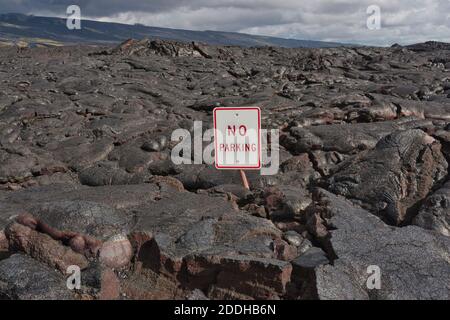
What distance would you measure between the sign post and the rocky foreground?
657mm

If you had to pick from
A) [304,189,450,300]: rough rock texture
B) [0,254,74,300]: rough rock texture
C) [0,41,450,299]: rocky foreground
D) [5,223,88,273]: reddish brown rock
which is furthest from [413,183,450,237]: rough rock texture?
[0,254,74,300]: rough rock texture

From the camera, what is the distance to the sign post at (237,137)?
312 inches

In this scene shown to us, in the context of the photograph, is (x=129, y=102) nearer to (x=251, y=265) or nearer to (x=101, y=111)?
(x=101, y=111)

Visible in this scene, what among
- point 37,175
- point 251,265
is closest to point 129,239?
point 251,265

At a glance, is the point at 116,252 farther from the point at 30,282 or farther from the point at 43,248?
the point at 30,282

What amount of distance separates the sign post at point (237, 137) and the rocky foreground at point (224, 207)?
66 centimetres

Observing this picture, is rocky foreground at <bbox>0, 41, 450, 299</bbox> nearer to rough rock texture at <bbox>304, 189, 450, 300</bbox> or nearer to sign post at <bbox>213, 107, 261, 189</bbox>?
rough rock texture at <bbox>304, 189, 450, 300</bbox>

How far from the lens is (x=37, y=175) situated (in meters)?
11.2

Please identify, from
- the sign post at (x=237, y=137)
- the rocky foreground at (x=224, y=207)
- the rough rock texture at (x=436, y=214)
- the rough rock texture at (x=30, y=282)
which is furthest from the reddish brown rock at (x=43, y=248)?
the rough rock texture at (x=436, y=214)

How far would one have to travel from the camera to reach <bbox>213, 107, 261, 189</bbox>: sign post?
26.0 feet

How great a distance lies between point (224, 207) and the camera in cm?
746

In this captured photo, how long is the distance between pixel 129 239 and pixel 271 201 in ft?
8.64

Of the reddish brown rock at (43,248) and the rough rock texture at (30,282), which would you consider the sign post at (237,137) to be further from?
the rough rock texture at (30,282)
